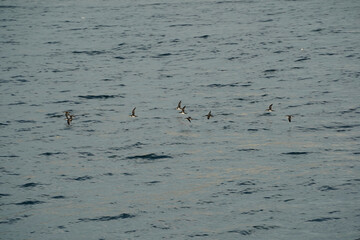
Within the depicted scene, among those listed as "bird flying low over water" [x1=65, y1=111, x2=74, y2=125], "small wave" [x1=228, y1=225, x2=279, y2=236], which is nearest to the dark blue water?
"small wave" [x1=228, y1=225, x2=279, y2=236]

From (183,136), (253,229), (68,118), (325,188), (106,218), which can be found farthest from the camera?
(68,118)

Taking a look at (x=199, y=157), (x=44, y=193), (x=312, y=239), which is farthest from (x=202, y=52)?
(x=312, y=239)

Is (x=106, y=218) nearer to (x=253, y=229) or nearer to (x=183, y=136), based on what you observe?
(x=253, y=229)

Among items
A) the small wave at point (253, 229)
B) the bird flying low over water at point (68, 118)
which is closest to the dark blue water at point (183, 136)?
the small wave at point (253, 229)

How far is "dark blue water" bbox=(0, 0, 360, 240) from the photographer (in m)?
16.6

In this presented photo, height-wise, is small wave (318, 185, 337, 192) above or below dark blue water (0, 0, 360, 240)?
below

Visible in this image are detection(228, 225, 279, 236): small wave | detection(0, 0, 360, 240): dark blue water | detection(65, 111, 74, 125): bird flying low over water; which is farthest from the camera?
detection(65, 111, 74, 125): bird flying low over water

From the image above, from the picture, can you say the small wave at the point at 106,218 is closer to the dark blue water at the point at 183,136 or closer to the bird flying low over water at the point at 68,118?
the dark blue water at the point at 183,136

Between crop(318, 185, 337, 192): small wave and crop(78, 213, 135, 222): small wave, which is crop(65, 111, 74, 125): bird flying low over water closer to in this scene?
crop(78, 213, 135, 222): small wave

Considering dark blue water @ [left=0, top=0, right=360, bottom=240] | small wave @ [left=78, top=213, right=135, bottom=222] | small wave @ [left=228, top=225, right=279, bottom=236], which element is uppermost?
dark blue water @ [left=0, top=0, right=360, bottom=240]

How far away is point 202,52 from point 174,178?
19.8 meters

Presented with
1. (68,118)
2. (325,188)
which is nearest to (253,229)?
(325,188)

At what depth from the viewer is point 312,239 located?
15188 millimetres

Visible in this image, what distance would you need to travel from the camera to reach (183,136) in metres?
22.7
